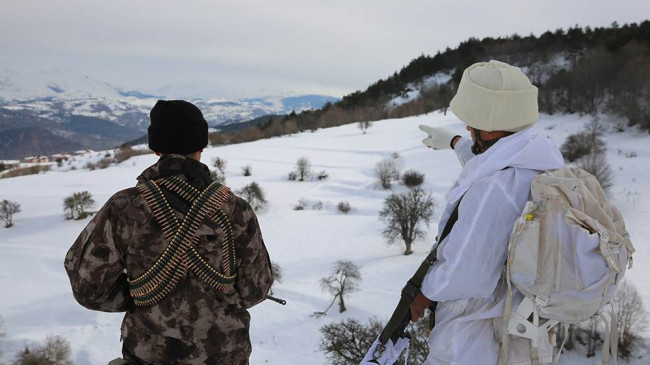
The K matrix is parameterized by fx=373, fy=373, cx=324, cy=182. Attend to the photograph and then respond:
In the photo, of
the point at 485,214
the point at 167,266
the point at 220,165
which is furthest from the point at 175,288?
the point at 220,165

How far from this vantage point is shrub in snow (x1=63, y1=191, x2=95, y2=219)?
89.4ft

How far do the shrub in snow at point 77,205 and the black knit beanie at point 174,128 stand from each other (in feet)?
100

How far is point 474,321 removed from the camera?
1572mm

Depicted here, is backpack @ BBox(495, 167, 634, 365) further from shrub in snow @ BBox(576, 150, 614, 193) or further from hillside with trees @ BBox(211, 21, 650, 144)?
hillside with trees @ BBox(211, 21, 650, 144)

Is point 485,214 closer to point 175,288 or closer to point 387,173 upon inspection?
point 175,288

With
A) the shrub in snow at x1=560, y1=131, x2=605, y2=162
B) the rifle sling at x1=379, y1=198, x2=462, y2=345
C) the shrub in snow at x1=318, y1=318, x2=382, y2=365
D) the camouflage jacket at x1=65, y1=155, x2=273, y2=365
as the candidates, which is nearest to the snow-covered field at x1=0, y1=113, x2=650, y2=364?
the shrub in snow at x1=560, y1=131, x2=605, y2=162

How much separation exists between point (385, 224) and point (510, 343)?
77.8 feet

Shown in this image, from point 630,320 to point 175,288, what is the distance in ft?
58.6

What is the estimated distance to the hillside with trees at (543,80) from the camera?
1435 inches

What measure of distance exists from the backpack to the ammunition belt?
121 cm

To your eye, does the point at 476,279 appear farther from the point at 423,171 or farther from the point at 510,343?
the point at 423,171

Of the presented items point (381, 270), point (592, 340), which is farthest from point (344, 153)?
point (592, 340)

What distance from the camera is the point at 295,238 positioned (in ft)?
80.7

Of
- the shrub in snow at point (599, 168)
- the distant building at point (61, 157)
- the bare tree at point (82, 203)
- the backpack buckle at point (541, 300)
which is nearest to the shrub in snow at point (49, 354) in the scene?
the bare tree at point (82, 203)
